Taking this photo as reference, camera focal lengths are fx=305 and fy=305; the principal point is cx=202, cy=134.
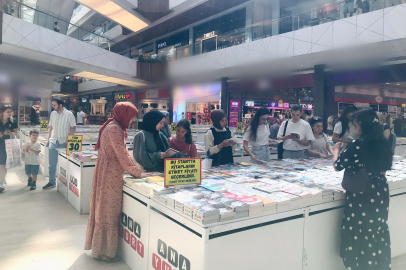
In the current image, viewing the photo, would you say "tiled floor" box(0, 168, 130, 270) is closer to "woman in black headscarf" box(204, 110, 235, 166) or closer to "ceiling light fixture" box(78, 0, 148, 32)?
"woman in black headscarf" box(204, 110, 235, 166)

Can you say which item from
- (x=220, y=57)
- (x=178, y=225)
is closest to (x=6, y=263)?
(x=178, y=225)

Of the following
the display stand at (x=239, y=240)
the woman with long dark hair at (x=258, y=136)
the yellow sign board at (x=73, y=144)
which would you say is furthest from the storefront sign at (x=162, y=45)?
the display stand at (x=239, y=240)

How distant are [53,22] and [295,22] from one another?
8.59 meters

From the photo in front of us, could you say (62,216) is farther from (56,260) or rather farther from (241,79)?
(241,79)

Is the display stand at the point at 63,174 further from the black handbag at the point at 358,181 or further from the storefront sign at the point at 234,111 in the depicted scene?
the storefront sign at the point at 234,111

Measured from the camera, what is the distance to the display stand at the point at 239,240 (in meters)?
1.71

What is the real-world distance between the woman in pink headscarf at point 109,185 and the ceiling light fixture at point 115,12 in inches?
444

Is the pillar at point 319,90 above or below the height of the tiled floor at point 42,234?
above

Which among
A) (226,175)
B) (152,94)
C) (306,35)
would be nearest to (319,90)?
(306,35)

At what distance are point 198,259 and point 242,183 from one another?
92cm

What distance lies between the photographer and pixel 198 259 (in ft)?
5.57

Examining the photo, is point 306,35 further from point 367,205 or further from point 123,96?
point 123,96

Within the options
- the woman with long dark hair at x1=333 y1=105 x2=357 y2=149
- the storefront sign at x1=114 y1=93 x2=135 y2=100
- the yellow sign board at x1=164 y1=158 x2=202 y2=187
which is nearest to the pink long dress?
the yellow sign board at x1=164 y1=158 x2=202 y2=187

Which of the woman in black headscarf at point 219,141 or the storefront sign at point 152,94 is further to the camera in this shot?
the storefront sign at point 152,94
